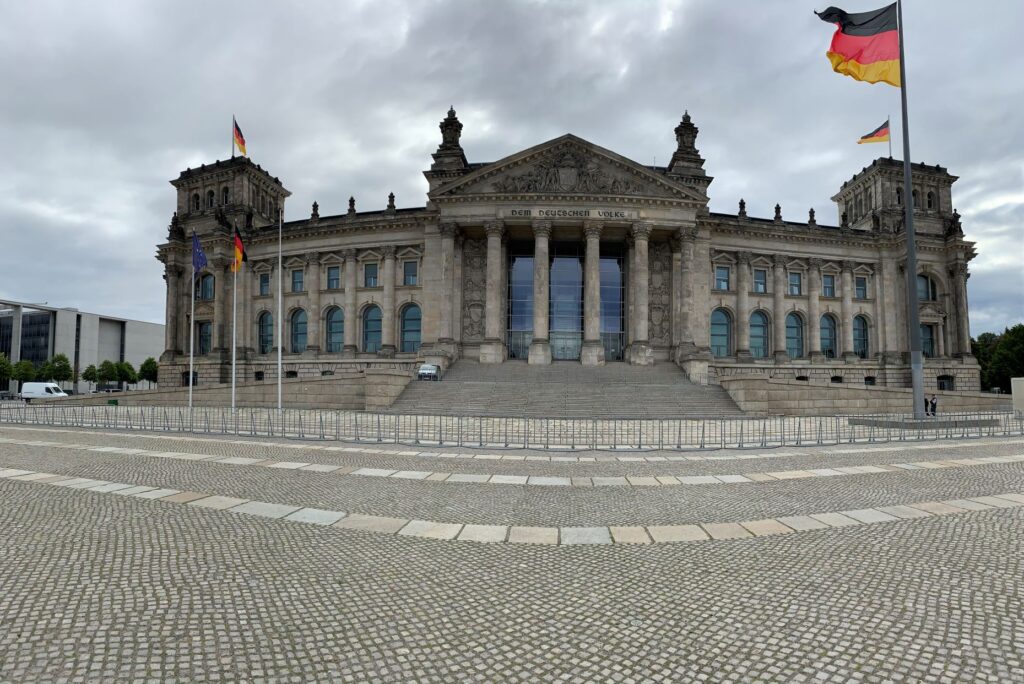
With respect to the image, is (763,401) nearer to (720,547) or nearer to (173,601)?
(720,547)

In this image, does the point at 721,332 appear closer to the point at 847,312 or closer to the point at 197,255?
the point at 847,312

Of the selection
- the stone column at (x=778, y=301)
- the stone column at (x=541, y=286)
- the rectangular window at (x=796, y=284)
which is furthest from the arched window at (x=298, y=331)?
the rectangular window at (x=796, y=284)

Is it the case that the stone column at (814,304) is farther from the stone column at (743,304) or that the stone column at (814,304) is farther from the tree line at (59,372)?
the tree line at (59,372)

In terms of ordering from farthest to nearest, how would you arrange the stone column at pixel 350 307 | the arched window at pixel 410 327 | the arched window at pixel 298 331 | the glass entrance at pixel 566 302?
the arched window at pixel 298 331
the stone column at pixel 350 307
the arched window at pixel 410 327
the glass entrance at pixel 566 302

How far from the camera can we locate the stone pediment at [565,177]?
45688 millimetres

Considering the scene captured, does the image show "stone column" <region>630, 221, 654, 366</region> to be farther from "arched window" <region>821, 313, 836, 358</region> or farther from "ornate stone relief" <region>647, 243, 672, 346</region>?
"arched window" <region>821, 313, 836, 358</region>

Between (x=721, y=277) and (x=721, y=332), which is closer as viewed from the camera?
(x=721, y=332)

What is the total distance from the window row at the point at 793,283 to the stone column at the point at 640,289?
1236 centimetres

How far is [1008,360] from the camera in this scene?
59531 millimetres

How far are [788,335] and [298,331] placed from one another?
51.5m

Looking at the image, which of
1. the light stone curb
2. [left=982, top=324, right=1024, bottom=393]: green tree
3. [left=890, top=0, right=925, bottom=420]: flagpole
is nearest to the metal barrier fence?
[left=890, top=0, right=925, bottom=420]: flagpole

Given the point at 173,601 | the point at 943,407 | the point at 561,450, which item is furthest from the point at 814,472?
the point at 943,407

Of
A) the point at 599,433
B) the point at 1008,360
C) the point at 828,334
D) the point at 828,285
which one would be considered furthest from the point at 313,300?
the point at 1008,360

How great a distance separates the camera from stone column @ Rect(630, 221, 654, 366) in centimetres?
4450
